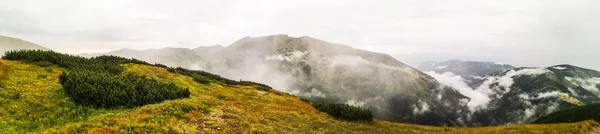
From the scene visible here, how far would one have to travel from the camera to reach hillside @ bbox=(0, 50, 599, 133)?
16953 mm

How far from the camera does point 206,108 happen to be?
75.7ft

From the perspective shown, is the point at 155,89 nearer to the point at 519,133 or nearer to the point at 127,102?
the point at 127,102

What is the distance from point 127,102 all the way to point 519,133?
940 inches

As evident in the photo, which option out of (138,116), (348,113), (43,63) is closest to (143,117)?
(138,116)

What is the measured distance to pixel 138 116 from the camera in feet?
59.5

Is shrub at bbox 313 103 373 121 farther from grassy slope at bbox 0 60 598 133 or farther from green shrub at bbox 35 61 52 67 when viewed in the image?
green shrub at bbox 35 61 52 67

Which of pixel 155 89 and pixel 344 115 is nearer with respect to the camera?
pixel 155 89

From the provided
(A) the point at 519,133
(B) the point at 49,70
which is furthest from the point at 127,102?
(A) the point at 519,133

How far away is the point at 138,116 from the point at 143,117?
255mm

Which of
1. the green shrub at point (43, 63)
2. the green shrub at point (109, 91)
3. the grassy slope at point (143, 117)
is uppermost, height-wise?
the green shrub at point (43, 63)

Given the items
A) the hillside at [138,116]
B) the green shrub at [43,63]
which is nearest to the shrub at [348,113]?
the hillside at [138,116]

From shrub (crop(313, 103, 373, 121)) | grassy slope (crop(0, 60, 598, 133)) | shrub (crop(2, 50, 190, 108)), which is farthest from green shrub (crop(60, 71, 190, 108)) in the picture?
shrub (crop(313, 103, 373, 121))

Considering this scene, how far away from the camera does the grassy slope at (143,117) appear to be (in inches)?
667

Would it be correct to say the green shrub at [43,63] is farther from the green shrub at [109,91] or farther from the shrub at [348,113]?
the shrub at [348,113]
